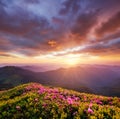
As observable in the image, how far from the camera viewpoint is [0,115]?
12.7 meters

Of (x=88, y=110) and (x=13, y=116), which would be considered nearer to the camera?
(x=88, y=110)

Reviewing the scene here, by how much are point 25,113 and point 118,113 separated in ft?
19.9

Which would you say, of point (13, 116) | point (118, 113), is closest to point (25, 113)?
point (13, 116)

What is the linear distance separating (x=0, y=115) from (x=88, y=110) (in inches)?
240

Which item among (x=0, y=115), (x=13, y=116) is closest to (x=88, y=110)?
(x=13, y=116)

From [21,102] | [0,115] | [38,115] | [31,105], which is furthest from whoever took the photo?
[21,102]

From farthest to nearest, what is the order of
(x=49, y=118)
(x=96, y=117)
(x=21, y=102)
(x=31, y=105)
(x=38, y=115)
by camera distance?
(x=21, y=102)
(x=31, y=105)
(x=38, y=115)
(x=49, y=118)
(x=96, y=117)

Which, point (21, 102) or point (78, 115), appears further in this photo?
point (21, 102)

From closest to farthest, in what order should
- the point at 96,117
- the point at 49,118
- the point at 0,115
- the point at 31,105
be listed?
the point at 96,117 → the point at 49,118 → the point at 0,115 → the point at 31,105

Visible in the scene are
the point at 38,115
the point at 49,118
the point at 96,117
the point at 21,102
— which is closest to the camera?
the point at 96,117

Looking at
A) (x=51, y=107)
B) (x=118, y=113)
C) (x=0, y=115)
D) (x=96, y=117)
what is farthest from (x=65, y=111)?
(x=0, y=115)

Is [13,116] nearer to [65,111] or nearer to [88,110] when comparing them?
[65,111]

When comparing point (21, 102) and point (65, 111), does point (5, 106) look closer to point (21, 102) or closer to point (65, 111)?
point (21, 102)

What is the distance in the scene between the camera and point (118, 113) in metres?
11.3
